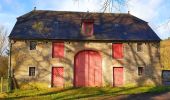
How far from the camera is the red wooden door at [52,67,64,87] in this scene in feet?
103

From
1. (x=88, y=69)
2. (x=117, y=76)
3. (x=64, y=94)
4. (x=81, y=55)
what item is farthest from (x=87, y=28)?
(x=64, y=94)

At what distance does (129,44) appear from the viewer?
107ft

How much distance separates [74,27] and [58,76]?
217 inches

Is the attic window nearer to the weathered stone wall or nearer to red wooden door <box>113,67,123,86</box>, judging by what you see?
the weathered stone wall

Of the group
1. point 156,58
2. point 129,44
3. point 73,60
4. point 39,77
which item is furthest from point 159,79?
point 39,77

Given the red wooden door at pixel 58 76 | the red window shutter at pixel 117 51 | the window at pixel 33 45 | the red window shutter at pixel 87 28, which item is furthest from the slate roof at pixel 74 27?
the red wooden door at pixel 58 76

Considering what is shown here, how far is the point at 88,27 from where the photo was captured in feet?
108

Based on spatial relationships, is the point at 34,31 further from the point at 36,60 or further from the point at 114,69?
the point at 114,69

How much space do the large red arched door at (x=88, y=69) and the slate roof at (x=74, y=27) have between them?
5.55 feet

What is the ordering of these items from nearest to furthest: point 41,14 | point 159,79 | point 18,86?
point 18,86, point 159,79, point 41,14

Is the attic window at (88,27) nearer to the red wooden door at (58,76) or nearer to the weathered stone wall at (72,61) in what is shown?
the weathered stone wall at (72,61)

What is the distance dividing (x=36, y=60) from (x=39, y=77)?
5.35 feet

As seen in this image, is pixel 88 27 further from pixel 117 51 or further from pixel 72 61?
pixel 72 61

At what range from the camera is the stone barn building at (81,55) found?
31203 mm
